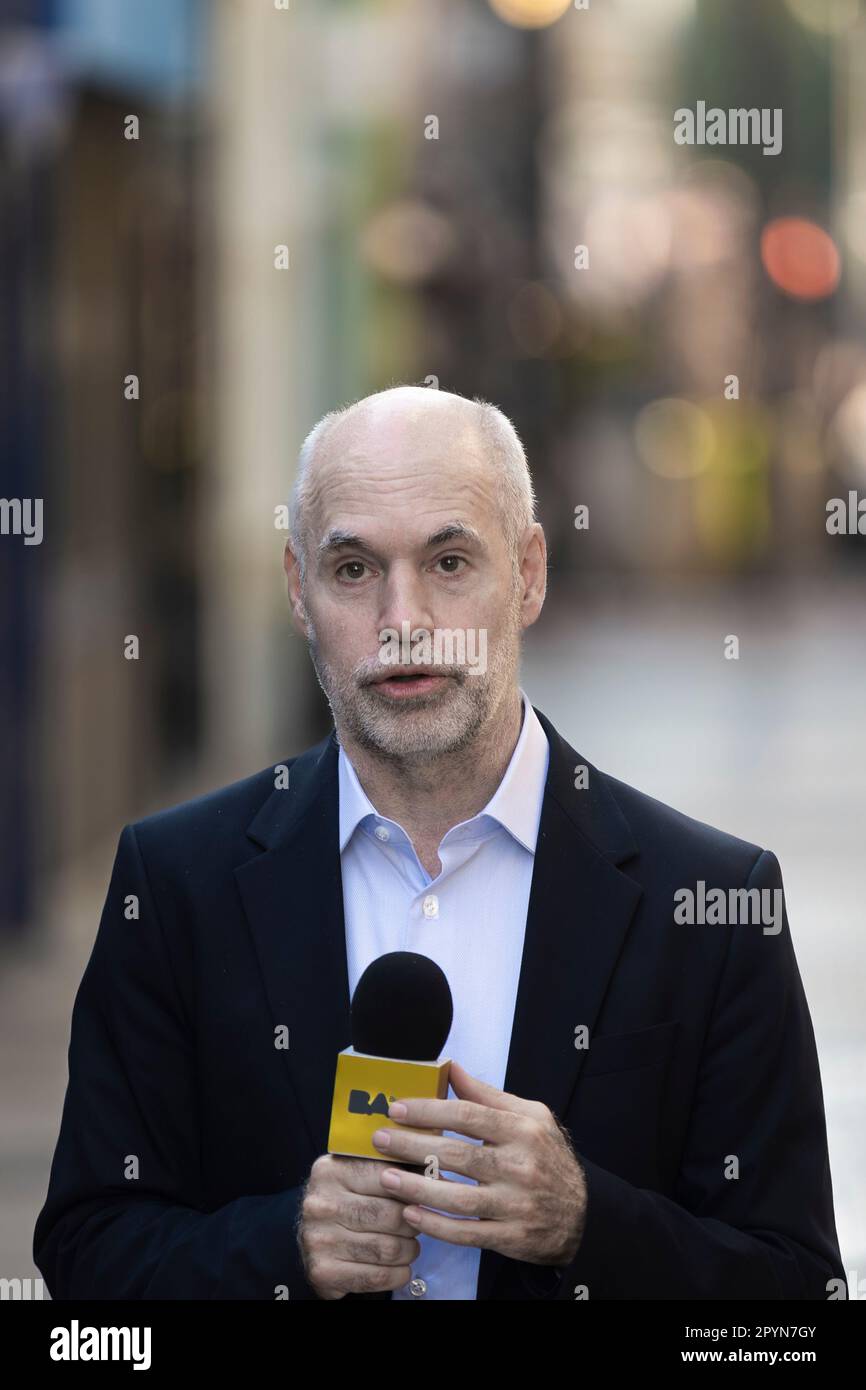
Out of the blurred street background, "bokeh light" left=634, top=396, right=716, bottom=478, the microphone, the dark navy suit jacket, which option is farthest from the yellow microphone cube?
"bokeh light" left=634, top=396, right=716, bottom=478

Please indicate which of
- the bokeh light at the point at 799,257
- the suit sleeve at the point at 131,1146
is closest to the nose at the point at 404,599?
the suit sleeve at the point at 131,1146

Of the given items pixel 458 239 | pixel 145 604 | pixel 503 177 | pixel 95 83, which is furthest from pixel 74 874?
pixel 503 177

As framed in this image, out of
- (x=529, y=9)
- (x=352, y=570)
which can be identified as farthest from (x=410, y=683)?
(x=529, y=9)

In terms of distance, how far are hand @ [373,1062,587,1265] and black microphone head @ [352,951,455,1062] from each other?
5cm

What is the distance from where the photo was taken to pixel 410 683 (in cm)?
267

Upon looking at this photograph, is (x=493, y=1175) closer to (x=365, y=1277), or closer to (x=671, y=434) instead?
(x=365, y=1277)

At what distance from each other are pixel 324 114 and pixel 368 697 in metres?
16.1

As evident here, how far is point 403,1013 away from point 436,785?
1.49 feet

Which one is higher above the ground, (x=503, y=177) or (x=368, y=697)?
(x=503, y=177)

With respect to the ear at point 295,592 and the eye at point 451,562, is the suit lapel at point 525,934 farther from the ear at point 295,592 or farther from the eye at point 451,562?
the eye at point 451,562

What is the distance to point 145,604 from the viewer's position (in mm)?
14422

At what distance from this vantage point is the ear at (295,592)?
2.82 m

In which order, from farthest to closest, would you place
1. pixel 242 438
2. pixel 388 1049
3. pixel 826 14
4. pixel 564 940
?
pixel 826 14 → pixel 242 438 → pixel 564 940 → pixel 388 1049
